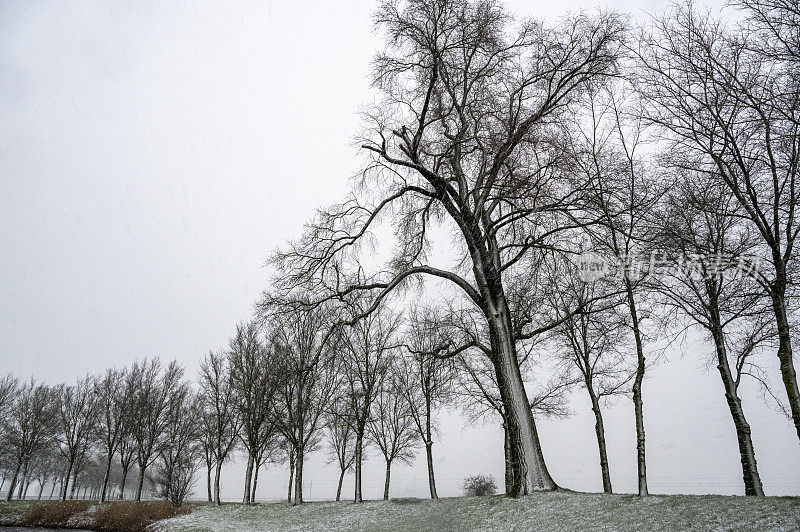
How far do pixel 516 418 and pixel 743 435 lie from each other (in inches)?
281

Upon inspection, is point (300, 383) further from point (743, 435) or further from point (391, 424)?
point (743, 435)

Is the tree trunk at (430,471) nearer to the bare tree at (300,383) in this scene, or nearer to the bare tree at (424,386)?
the bare tree at (424,386)

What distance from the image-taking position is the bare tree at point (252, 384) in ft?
99.7

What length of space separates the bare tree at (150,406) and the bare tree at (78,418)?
6.13m

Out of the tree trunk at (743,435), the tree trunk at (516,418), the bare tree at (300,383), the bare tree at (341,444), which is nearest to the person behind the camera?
the tree trunk at (516,418)

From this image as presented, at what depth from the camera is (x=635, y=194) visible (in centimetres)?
1300

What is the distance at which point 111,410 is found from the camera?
43.4 meters

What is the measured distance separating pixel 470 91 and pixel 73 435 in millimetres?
50293

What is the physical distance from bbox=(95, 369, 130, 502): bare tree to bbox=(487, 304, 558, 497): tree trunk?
4105 cm

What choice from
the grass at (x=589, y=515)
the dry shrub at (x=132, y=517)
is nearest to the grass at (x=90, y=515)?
the dry shrub at (x=132, y=517)

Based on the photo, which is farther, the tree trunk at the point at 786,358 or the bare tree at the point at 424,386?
the bare tree at the point at 424,386

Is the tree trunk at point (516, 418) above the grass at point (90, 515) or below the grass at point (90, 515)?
above

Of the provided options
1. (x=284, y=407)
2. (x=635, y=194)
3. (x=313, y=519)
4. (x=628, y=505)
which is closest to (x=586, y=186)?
(x=635, y=194)

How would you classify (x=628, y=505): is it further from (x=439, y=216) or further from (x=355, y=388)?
(x=355, y=388)
